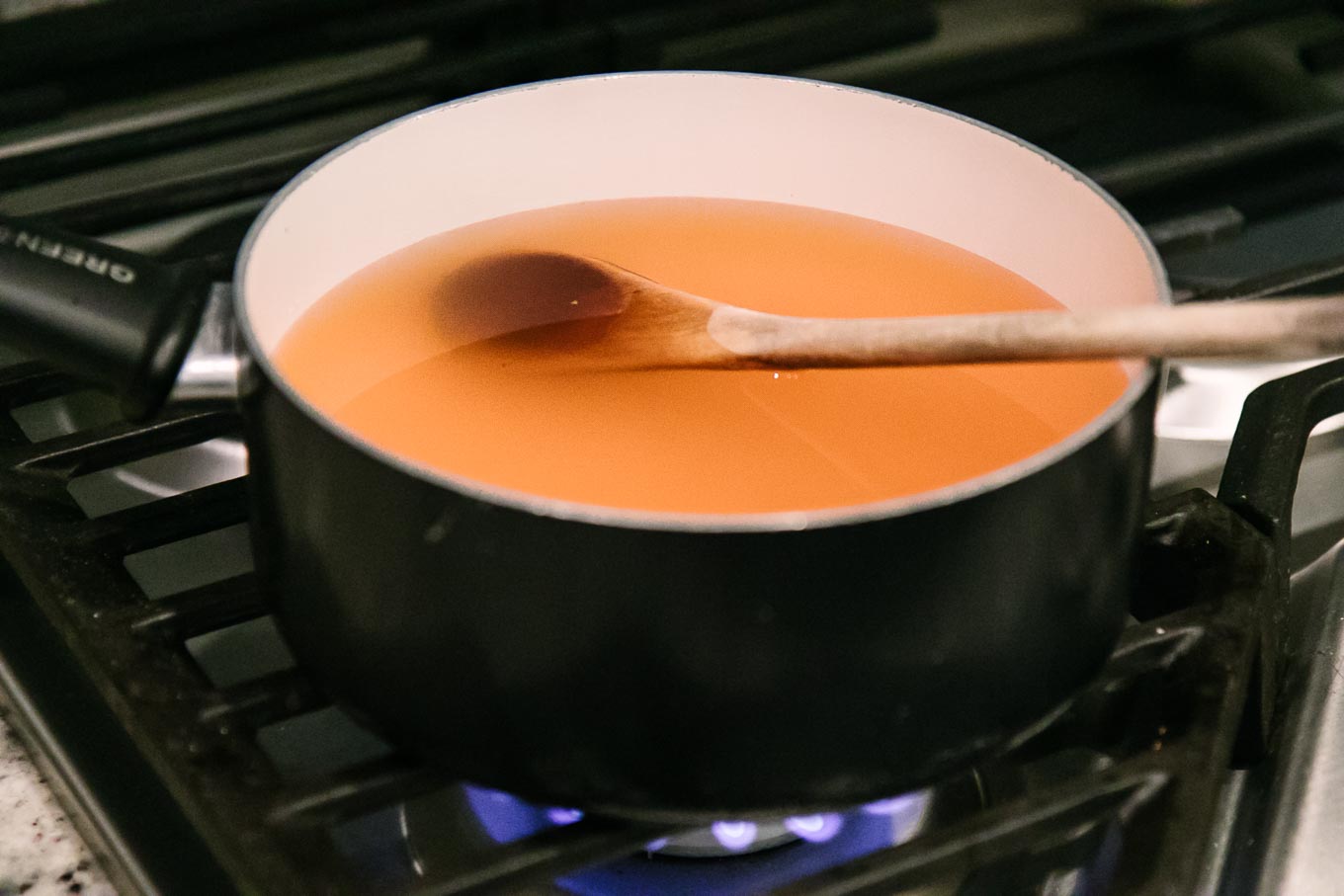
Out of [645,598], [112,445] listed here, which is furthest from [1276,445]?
[112,445]

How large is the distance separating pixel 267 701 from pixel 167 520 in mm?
103

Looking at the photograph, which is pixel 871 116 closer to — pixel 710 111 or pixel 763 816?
pixel 710 111

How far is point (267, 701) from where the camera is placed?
43cm

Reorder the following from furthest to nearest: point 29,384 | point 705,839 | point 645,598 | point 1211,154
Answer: point 1211,154, point 29,384, point 705,839, point 645,598

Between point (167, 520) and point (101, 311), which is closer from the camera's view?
point (101, 311)

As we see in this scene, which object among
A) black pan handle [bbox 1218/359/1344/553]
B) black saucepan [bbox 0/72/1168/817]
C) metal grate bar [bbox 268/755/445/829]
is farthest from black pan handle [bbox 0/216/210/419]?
black pan handle [bbox 1218/359/1344/553]

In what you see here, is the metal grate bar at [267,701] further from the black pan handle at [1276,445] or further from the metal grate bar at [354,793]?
the black pan handle at [1276,445]

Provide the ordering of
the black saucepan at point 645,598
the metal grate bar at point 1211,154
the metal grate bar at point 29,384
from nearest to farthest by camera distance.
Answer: the black saucepan at point 645,598 < the metal grate bar at point 29,384 < the metal grate bar at point 1211,154

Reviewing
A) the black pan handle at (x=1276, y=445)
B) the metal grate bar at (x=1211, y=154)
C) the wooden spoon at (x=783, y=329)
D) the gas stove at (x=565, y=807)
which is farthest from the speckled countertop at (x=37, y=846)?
the metal grate bar at (x=1211, y=154)

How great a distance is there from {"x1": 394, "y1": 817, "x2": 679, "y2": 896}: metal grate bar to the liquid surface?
0.10m

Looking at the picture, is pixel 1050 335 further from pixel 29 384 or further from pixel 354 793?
pixel 29 384

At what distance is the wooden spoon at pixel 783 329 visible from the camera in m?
Result: 0.35

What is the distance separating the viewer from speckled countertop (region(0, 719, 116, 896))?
0.41 meters

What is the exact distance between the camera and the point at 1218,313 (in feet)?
1.17
